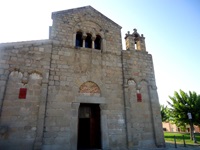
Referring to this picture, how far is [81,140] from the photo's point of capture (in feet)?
28.9

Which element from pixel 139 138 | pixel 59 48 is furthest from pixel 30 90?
pixel 139 138

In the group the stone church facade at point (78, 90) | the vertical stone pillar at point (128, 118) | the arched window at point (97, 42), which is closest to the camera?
the stone church facade at point (78, 90)

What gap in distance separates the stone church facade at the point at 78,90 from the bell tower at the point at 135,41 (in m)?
0.08

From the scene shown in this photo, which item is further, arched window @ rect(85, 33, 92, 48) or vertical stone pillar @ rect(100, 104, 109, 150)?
arched window @ rect(85, 33, 92, 48)

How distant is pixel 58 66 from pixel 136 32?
20.1 feet

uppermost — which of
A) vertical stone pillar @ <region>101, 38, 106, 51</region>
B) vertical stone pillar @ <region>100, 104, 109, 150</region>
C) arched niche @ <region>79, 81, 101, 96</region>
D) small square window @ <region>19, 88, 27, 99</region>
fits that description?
vertical stone pillar @ <region>101, 38, 106, 51</region>

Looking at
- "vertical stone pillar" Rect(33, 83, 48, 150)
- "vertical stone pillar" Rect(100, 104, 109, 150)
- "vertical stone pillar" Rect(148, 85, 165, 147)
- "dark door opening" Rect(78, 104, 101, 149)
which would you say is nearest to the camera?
"vertical stone pillar" Rect(33, 83, 48, 150)

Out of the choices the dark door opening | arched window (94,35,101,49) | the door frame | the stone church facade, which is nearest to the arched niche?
the stone church facade

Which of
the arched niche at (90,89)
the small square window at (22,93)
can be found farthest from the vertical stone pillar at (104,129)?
the small square window at (22,93)

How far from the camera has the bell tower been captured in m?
10.3

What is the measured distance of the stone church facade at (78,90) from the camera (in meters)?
6.83

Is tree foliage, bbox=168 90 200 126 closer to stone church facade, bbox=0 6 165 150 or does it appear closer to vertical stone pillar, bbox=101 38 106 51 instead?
stone church facade, bbox=0 6 165 150

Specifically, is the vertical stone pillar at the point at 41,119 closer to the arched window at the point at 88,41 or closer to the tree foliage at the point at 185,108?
the arched window at the point at 88,41

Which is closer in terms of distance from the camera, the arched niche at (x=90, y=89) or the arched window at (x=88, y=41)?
the arched niche at (x=90, y=89)
